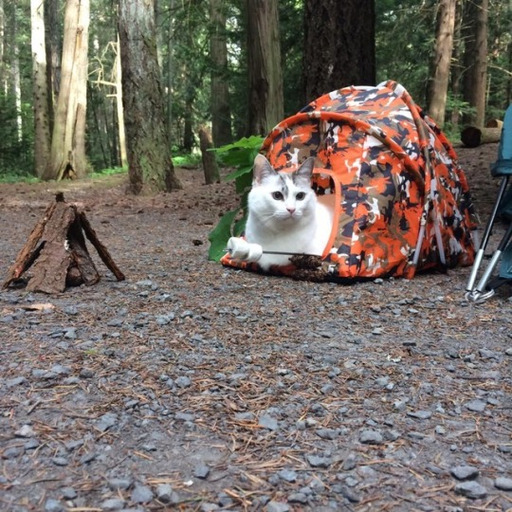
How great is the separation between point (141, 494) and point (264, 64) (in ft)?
21.6

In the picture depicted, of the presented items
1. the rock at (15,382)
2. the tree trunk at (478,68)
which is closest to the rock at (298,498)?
the rock at (15,382)

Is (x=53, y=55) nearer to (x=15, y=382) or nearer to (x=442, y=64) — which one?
(x=442, y=64)

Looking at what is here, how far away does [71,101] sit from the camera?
44.8ft

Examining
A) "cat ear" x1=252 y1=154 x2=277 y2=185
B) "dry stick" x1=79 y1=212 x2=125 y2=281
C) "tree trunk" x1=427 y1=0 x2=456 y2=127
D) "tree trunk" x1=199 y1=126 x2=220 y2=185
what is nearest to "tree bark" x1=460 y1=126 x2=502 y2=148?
"tree trunk" x1=427 y1=0 x2=456 y2=127

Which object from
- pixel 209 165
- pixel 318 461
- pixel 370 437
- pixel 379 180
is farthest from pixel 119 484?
pixel 209 165

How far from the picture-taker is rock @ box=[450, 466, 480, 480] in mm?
1481

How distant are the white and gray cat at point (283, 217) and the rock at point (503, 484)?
2240 mm

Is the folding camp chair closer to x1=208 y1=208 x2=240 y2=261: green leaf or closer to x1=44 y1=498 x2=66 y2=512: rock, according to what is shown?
x1=208 y1=208 x2=240 y2=261: green leaf

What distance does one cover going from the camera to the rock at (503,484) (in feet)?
4.72

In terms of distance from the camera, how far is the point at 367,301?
10.4ft

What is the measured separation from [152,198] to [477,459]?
25.6 ft

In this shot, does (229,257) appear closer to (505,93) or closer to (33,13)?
(33,13)

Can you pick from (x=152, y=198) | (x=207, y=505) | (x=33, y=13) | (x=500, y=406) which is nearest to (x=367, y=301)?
(x=500, y=406)

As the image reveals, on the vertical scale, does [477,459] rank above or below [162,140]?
below
